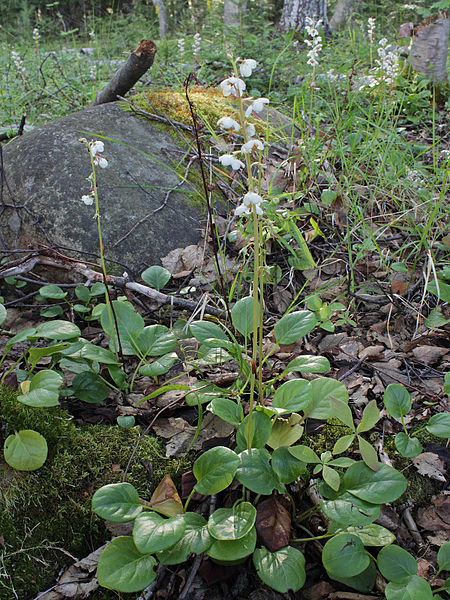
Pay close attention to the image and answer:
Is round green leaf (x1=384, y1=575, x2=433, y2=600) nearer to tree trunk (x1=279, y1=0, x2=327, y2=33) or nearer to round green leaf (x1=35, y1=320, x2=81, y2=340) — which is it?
round green leaf (x1=35, y1=320, x2=81, y2=340)

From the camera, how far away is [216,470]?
4.02ft

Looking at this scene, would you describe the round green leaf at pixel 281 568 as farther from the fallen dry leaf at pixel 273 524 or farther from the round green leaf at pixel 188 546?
the round green leaf at pixel 188 546

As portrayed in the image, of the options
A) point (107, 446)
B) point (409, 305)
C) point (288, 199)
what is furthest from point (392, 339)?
point (107, 446)

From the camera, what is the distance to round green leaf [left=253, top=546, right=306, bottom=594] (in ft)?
3.60

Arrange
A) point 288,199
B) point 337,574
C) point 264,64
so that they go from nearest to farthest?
point 337,574 → point 288,199 → point 264,64

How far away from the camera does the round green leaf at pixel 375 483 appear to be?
1.22 metres

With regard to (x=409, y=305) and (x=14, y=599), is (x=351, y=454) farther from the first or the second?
(x=14, y=599)

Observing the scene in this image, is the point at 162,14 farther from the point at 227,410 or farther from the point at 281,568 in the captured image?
the point at 281,568

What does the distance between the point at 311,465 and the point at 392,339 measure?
882 mm

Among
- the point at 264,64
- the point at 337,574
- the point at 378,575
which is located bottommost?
the point at 378,575

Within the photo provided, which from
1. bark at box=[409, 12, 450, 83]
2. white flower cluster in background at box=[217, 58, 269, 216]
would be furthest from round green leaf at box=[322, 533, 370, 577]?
bark at box=[409, 12, 450, 83]

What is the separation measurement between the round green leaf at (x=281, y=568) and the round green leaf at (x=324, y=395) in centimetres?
44

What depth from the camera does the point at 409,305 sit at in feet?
7.18

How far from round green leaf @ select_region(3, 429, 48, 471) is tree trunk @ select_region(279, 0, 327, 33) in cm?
729
